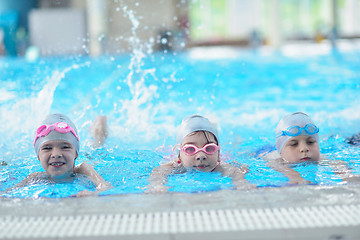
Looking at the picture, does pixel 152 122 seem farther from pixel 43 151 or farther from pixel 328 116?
pixel 43 151

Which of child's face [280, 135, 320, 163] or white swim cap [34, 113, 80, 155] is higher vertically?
white swim cap [34, 113, 80, 155]

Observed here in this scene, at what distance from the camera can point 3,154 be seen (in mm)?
5793

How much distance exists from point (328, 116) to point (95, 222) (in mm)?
5758

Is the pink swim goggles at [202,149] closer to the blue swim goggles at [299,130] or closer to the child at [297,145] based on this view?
the child at [297,145]

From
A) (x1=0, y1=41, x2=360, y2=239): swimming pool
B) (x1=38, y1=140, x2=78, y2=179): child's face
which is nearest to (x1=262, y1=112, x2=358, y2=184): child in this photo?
Result: (x1=0, y1=41, x2=360, y2=239): swimming pool

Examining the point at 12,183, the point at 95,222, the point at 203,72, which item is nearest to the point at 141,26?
the point at 203,72

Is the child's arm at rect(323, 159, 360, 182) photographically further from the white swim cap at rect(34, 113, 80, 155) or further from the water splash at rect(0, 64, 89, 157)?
the water splash at rect(0, 64, 89, 157)

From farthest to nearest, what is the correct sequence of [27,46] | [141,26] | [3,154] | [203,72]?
[141,26], [27,46], [203,72], [3,154]

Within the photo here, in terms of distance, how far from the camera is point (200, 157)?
161 inches

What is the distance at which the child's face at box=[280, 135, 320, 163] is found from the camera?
439 cm

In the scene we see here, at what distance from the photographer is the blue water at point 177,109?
4406mm

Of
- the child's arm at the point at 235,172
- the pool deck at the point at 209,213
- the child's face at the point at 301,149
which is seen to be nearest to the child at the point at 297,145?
the child's face at the point at 301,149

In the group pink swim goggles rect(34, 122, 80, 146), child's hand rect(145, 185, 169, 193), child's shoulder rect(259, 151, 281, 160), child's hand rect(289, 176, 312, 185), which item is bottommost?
child's shoulder rect(259, 151, 281, 160)

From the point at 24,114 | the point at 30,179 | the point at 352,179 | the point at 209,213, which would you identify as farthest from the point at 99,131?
the point at 209,213
